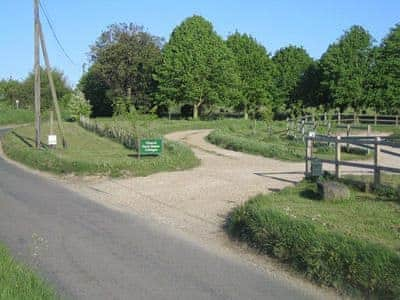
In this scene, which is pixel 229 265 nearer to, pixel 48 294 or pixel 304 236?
pixel 304 236

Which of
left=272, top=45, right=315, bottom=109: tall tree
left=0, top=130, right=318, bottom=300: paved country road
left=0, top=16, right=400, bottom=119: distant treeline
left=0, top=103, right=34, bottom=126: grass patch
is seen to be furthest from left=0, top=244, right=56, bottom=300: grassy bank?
left=0, top=103, right=34, bottom=126: grass patch

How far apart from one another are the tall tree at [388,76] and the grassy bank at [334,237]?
51.6m

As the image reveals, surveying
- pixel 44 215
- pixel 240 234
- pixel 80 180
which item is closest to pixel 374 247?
pixel 240 234

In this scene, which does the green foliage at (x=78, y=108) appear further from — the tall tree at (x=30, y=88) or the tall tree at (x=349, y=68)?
the tall tree at (x=30, y=88)

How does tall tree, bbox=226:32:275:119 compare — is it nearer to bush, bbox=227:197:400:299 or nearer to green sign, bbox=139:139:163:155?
green sign, bbox=139:139:163:155

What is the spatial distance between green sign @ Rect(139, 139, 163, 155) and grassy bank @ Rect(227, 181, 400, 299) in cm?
1134

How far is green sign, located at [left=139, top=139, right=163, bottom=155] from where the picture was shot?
22672 mm

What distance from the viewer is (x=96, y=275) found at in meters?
7.75

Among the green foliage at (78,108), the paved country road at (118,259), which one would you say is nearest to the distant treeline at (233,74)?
the green foliage at (78,108)

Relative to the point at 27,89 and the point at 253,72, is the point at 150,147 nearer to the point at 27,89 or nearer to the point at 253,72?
the point at 253,72

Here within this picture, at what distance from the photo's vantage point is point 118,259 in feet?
28.4

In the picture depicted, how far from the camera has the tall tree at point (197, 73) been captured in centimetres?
6762

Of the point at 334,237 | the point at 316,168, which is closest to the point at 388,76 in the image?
the point at 316,168

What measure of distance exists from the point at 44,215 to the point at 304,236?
6.21 metres
